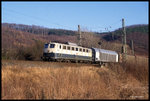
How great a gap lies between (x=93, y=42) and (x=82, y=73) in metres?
32.8

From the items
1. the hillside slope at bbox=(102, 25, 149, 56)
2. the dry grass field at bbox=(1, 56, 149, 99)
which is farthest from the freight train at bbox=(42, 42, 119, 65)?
the dry grass field at bbox=(1, 56, 149, 99)

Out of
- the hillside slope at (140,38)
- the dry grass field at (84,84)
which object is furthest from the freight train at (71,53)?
the dry grass field at (84,84)

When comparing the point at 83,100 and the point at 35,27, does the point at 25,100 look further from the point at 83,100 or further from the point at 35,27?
the point at 35,27

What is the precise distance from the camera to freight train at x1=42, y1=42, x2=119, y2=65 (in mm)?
25891

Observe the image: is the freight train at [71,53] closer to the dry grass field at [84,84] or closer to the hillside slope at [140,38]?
the hillside slope at [140,38]

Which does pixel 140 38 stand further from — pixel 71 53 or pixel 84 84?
pixel 84 84

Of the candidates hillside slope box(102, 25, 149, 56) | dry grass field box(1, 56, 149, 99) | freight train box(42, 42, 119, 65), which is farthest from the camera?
hillside slope box(102, 25, 149, 56)

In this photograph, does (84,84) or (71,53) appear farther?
(71,53)

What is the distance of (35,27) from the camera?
266 feet

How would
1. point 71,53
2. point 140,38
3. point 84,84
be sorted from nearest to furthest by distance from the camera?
point 84,84 → point 71,53 → point 140,38

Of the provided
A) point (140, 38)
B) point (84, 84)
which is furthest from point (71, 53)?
point (84, 84)

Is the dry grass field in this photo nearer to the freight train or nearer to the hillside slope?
the hillside slope

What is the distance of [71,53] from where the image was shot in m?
27.7

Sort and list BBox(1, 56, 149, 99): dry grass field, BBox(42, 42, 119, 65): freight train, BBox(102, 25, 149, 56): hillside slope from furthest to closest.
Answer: BBox(102, 25, 149, 56): hillside slope, BBox(42, 42, 119, 65): freight train, BBox(1, 56, 149, 99): dry grass field
